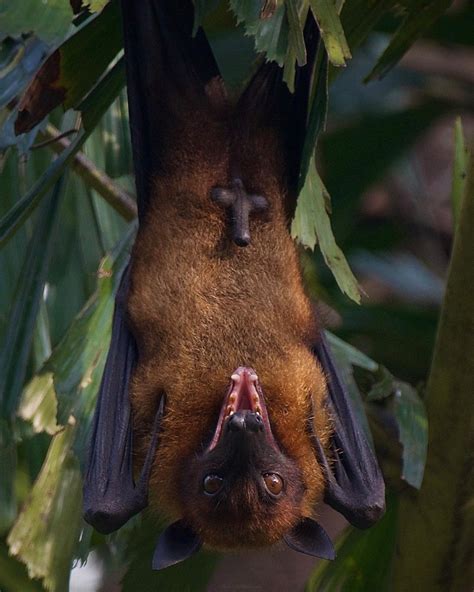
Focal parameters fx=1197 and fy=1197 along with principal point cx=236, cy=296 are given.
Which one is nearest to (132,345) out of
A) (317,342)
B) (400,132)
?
(317,342)

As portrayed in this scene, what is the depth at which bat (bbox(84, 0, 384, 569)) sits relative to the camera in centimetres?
271

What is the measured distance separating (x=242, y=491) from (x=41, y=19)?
1.14m

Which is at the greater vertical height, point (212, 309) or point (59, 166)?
point (59, 166)

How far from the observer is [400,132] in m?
5.75

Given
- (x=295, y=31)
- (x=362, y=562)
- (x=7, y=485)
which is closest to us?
(x=295, y=31)

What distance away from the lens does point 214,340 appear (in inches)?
107

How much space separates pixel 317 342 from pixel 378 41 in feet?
10.2

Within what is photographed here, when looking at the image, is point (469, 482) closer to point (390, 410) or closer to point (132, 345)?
point (390, 410)

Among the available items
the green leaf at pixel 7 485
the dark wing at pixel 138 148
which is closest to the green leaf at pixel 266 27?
the dark wing at pixel 138 148

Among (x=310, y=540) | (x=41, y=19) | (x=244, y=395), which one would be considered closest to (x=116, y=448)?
(x=244, y=395)

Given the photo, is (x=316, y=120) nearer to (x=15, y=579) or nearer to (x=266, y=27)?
(x=266, y=27)

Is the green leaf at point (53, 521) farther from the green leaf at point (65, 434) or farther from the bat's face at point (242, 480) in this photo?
the bat's face at point (242, 480)

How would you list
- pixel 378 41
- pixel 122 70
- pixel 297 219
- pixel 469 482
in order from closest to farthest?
pixel 297 219
pixel 122 70
pixel 469 482
pixel 378 41

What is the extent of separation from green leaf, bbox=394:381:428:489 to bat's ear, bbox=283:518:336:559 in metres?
0.28
